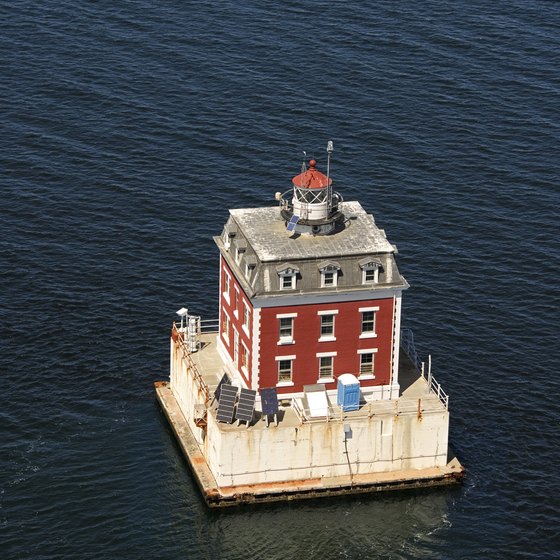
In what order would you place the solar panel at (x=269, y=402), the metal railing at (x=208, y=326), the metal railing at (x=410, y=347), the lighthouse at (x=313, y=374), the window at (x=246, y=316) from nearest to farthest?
the solar panel at (x=269, y=402) → the lighthouse at (x=313, y=374) → the window at (x=246, y=316) → the metal railing at (x=410, y=347) → the metal railing at (x=208, y=326)

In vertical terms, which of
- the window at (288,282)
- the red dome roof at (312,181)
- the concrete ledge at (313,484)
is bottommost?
the concrete ledge at (313,484)

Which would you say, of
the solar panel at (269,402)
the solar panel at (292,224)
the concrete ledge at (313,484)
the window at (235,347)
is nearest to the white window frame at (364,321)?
the solar panel at (292,224)

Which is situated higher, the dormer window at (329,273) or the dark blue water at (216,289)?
the dormer window at (329,273)

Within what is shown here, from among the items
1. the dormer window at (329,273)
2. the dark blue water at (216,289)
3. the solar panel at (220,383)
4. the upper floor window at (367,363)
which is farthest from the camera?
the solar panel at (220,383)

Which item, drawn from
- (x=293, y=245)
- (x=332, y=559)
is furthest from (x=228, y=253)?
(x=332, y=559)

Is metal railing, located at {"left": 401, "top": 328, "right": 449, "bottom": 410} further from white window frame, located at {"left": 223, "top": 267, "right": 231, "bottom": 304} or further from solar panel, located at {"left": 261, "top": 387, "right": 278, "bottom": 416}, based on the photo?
white window frame, located at {"left": 223, "top": 267, "right": 231, "bottom": 304}

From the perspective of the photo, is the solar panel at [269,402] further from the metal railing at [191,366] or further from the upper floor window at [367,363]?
the upper floor window at [367,363]

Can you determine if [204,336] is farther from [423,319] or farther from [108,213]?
[108,213]
